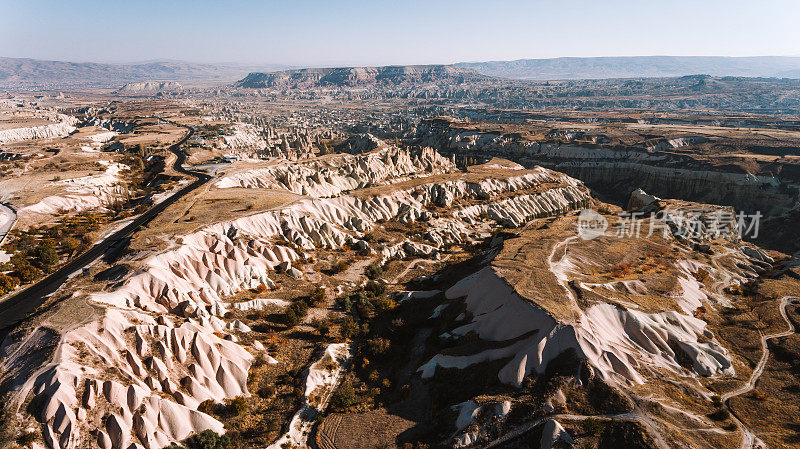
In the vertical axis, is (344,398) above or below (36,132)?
below

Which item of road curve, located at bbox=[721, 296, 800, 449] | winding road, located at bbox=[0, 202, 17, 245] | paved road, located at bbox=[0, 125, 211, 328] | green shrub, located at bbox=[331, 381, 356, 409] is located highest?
winding road, located at bbox=[0, 202, 17, 245]

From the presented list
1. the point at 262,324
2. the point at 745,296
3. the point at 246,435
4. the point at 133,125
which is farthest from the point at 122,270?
the point at 133,125

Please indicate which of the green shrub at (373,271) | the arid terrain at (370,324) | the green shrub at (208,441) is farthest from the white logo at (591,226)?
the green shrub at (208,441)

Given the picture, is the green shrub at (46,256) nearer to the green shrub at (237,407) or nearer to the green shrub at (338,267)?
the green shrub at (237,407)

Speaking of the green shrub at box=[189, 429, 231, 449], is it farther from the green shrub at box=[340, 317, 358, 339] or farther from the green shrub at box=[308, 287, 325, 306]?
the green shrub at box=[308, 287, 325, 306]

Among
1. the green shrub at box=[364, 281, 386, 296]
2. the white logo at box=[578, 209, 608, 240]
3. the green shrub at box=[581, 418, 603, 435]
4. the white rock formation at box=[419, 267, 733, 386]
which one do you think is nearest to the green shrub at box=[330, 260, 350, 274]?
the green shrub at box=[364, 281, 386, 296]

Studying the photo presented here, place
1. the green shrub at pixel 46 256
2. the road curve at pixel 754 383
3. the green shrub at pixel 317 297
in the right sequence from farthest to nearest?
the green shrub at pixel 317 297 → the green shrub at pixel 46 256 → the road curve at pixel 754 383

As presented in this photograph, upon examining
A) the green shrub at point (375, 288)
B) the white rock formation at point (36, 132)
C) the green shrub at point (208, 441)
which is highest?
the white rock formation at point (36, 132)

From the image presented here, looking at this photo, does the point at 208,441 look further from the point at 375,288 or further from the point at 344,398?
the point at 375,288

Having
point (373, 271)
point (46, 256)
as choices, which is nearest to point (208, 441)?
point (373, 271)
